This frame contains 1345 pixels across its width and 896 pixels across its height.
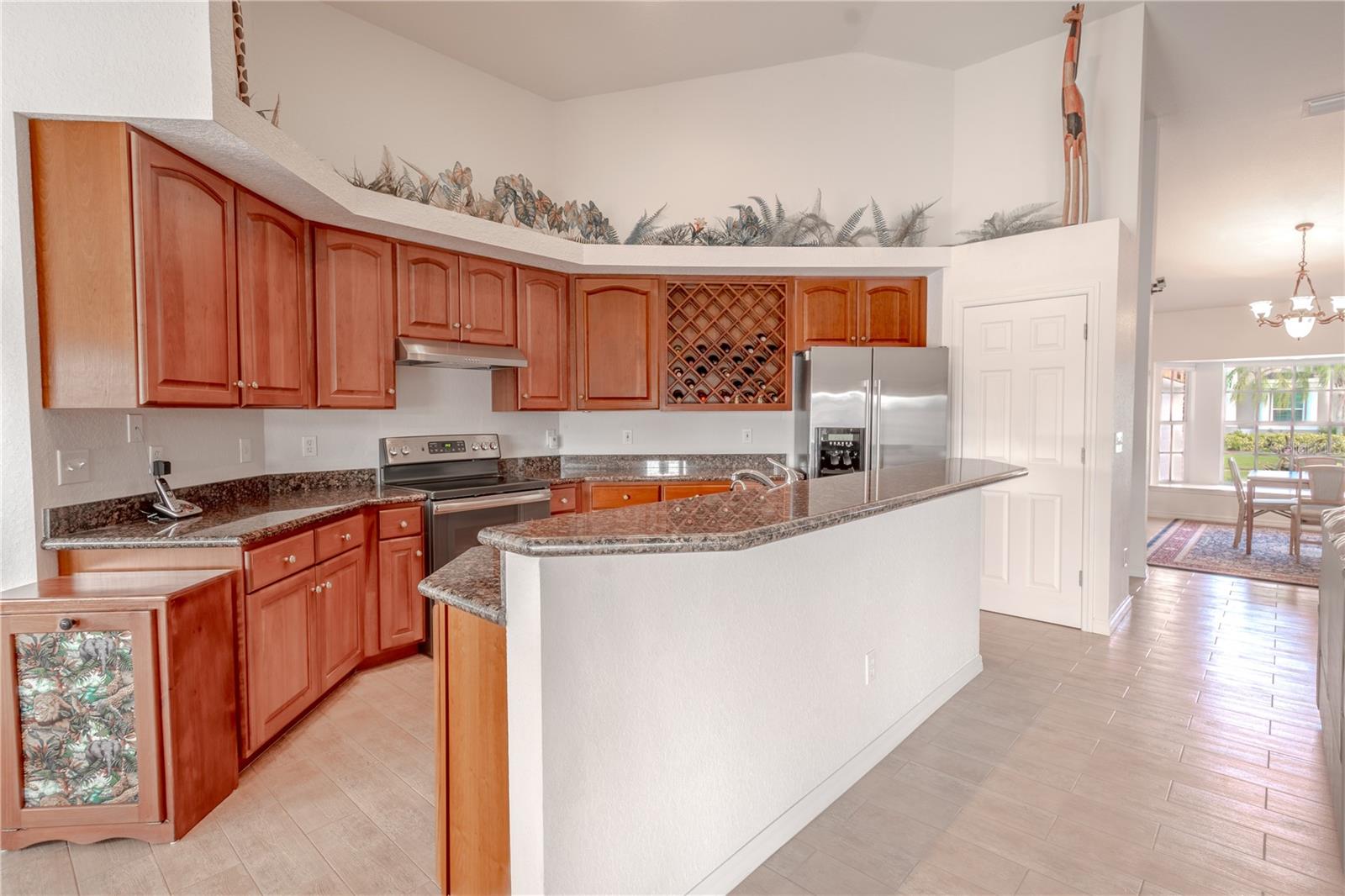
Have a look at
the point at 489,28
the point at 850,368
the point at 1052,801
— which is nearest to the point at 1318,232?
the point at 850,368

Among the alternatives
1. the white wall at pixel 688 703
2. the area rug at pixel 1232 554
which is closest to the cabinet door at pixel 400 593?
the white wall at pixel 688 703

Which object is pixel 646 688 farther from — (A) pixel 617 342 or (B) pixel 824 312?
(B) pixel 824 312

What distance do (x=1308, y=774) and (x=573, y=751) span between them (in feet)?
8.41

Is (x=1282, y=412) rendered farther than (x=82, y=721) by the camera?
Yes

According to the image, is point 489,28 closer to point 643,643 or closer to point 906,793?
point 643,643

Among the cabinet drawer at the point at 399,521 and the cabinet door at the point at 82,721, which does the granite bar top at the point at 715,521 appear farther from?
the cabinet drawer at the point at 399,521

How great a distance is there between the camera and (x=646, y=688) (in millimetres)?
1433

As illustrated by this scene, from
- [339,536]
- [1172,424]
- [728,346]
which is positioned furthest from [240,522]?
[1172,424]

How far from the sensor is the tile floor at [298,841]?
170 centimetres

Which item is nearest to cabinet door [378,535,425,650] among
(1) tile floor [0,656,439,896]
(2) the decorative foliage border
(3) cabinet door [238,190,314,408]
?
(1) tile floor [0,656,439,896]

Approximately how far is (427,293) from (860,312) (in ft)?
8.88

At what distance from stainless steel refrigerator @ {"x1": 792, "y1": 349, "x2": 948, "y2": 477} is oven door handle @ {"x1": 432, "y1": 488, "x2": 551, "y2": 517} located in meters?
1.69

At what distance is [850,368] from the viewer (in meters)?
4.04

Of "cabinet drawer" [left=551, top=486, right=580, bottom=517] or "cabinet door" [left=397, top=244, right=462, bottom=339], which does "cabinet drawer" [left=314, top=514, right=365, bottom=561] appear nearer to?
"cabinet door" [left=397, top=244, right=462, bottom=339]
